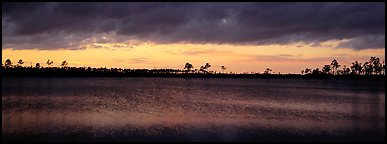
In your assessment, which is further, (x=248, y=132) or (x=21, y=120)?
(x=21, y=120)

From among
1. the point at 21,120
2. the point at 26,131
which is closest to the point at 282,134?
the point at 26,131

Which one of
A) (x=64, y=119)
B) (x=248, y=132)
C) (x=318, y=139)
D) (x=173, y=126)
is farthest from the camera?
(x=64, y=119)

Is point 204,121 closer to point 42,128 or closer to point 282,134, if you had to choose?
point 282,134

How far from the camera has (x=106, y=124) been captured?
83.6 feet

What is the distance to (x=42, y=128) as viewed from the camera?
23234mm

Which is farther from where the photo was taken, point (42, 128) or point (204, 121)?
point (204, 121)

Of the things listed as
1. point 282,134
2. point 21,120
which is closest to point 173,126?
point 282,134

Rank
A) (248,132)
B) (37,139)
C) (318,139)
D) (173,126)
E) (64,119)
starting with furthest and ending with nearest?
(64,119), (173,126), (248,132), (318,139), (37,139)

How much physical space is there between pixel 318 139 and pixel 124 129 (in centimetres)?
1265

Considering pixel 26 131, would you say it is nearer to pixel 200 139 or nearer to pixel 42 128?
pixel 42 128

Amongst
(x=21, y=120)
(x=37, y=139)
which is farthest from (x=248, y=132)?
(x=21, y=120)

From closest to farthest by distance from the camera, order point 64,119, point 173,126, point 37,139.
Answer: point 37,139
point 173,126
point 64,119

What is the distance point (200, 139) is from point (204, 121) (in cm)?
748

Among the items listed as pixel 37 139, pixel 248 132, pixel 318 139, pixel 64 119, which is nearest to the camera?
pixel 37 139
